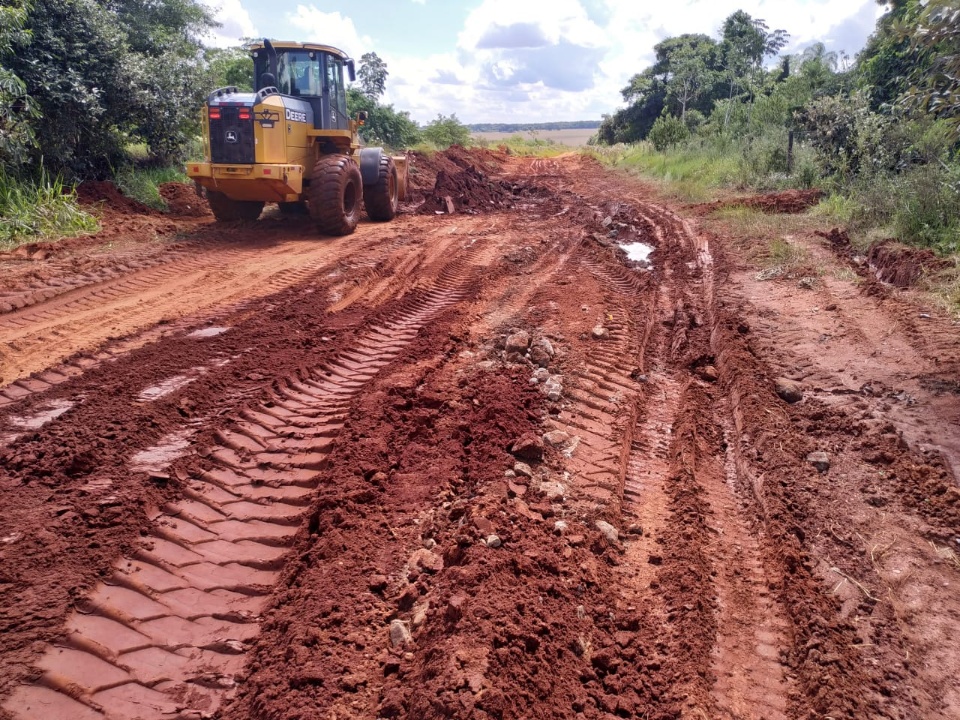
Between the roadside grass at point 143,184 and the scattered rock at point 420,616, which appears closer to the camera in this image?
the scattered rock at point 420,616

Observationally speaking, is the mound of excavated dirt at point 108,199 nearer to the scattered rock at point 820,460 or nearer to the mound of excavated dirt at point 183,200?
the mound of excavated dirt at point 183,200

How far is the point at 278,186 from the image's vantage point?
31.2 ft

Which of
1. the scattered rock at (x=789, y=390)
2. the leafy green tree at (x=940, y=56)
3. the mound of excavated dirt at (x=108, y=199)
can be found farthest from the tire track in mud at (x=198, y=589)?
the mound of excavated dirt at (x=108, y=199)

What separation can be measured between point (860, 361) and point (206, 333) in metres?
5.89

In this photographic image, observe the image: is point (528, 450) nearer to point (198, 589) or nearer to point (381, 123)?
point (198, 589)

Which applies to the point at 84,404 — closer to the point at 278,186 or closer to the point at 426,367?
the point at 426,367

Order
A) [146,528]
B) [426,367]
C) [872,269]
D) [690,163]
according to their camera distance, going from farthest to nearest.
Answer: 1. [690,163]
2. [872,269]
3. [426,367]
4. [146,528]

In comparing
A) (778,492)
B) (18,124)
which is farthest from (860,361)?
(18,124)

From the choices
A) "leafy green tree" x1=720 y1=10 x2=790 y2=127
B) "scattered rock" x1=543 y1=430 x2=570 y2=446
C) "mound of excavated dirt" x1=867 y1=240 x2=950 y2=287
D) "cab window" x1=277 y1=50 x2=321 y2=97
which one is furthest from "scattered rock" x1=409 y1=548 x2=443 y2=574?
"leafy green tree" x1=720 y1=10 x2=790 y2=127

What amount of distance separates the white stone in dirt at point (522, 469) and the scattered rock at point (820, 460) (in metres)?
1.85

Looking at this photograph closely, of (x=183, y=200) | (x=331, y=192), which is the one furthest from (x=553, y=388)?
(x=183, y=200)

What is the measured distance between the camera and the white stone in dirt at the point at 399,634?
257 cm

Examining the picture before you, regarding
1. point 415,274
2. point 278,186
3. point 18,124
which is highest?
point 18,124

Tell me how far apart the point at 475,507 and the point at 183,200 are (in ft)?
40.5
